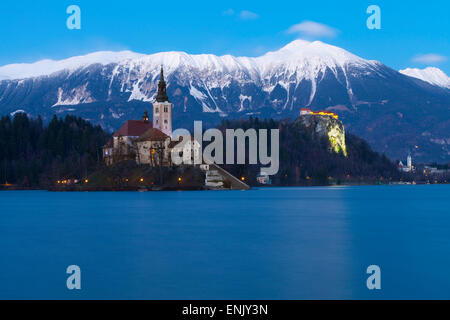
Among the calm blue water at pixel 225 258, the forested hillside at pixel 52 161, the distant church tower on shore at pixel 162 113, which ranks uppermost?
the distant church tower on shore at pixel 162 113

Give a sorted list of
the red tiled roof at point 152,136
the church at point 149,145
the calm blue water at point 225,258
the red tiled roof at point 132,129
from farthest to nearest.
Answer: the red tiled roof at point 132,129
the red tiled roof at point 152,136
the church at point 149,145
the calm blue water at point 225,258

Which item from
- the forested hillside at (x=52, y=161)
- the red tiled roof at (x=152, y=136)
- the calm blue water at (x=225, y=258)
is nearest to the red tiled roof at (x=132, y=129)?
the red tiled roof at (x=152, y=136)

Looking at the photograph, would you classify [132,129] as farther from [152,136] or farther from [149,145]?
[149,145]

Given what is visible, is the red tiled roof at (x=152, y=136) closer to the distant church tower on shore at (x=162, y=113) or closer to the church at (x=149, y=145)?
the church at (x=149, y=145)

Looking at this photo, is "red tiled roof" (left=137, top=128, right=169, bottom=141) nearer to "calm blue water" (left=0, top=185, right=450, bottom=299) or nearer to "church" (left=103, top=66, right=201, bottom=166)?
"church" (left=103, top=66, right=201, bottom=166)

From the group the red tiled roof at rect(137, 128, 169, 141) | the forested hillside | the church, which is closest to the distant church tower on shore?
the church

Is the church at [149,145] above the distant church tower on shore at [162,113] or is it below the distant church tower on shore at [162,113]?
below

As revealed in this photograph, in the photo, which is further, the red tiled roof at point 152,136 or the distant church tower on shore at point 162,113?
the distant church tower on shore at point 162,113
